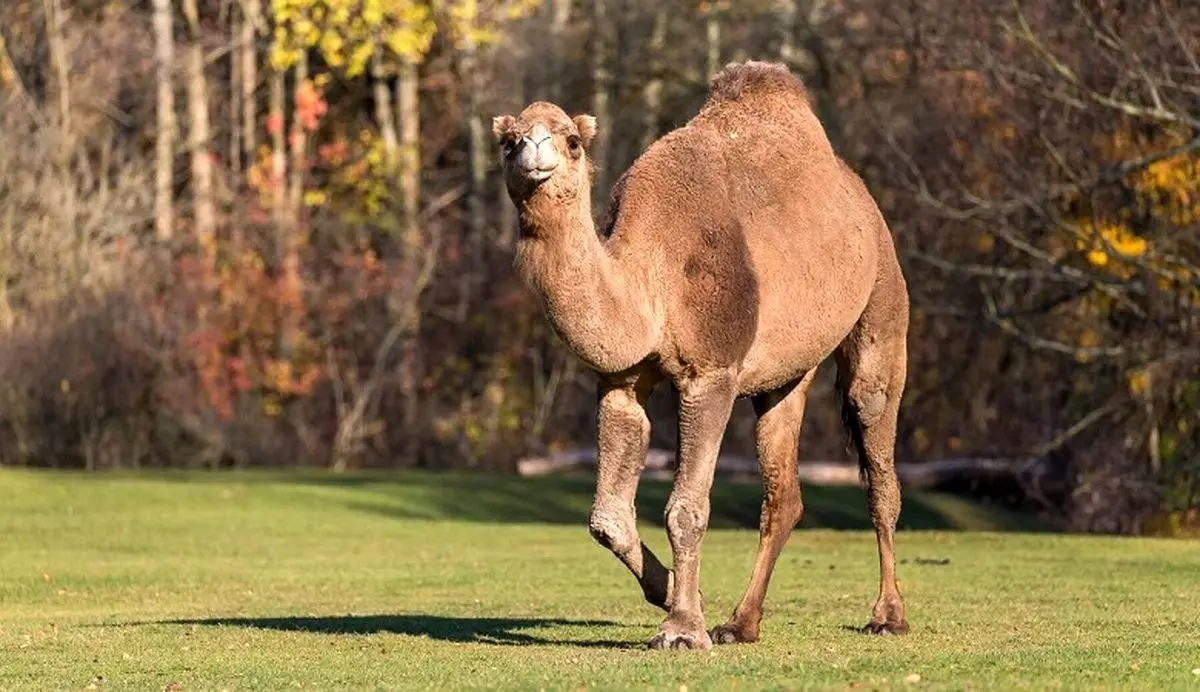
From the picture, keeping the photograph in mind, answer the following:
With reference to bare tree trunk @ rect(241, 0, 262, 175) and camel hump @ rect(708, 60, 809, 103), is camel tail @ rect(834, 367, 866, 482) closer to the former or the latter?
camel hump @ rect(708, 60, 809, 103)

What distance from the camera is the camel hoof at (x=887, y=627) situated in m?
15.1

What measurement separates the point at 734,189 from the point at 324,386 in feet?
107

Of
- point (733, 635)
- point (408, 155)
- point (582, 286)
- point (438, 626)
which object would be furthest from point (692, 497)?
point (408, 155)

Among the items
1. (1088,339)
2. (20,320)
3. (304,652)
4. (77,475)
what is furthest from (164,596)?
(20,320)

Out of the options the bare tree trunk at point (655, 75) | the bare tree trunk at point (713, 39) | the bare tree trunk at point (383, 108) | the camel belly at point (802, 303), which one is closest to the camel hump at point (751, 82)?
the camel belly at point (802, 303)

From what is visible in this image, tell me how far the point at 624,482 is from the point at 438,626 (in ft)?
8.63

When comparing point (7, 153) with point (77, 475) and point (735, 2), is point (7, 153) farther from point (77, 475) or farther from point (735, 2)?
point (735, 2)

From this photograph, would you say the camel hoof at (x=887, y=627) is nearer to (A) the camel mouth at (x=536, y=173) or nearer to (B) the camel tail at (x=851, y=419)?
(B) the camel tail at (x=851, y=419)

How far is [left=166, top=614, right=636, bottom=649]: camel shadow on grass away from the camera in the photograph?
14.6 meters

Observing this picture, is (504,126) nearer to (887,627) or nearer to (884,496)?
(887,627)

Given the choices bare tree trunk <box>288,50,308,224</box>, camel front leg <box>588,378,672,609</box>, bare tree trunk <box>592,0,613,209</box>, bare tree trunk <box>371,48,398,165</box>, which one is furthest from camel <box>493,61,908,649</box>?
bare tree trunk <box>592,0,613,209</box>

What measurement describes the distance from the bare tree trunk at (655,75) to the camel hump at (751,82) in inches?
1312

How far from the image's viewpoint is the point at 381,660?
1333 centimetres

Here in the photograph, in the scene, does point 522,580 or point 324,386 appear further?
point 324,386
